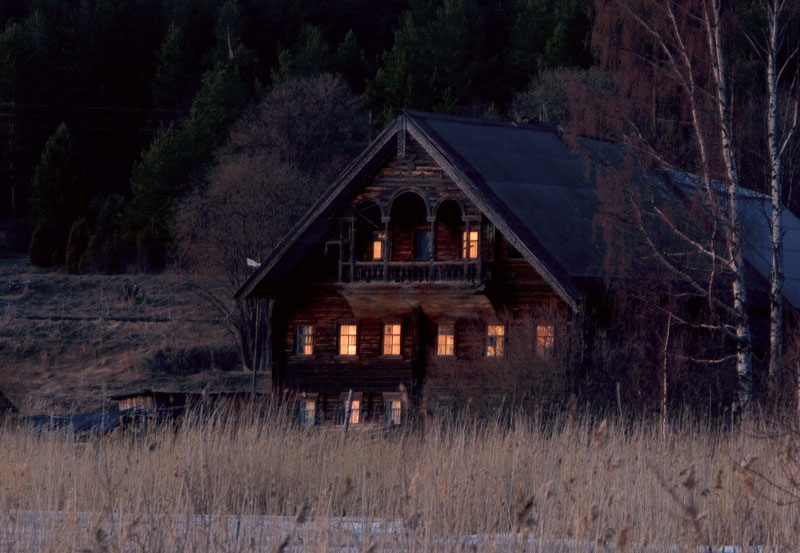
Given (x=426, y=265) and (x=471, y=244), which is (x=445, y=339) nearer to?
(x=426, y=265)

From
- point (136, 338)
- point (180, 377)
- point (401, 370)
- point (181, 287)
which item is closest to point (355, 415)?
point (401, 370)

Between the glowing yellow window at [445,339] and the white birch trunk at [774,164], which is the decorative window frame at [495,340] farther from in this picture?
the white birch trunk at [774,164]

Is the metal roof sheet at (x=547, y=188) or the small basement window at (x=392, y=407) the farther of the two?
the small basement window at (x=392, y=407)

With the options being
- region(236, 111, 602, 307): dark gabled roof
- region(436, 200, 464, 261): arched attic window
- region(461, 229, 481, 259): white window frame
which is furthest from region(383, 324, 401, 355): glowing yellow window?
region(236, 111, 602, 307): dark gabled roof

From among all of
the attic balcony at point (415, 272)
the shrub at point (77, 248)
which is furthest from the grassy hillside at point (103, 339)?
the attic balcony at point (415, 272)

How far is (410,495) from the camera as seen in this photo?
8.19 m

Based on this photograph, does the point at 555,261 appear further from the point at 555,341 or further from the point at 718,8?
the point at 718,8

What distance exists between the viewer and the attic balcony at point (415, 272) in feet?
93.5

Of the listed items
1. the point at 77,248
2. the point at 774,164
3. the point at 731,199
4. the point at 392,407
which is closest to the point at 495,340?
the point at 392,407

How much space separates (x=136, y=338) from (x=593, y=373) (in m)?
31.3

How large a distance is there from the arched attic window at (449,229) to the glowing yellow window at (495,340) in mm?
1966

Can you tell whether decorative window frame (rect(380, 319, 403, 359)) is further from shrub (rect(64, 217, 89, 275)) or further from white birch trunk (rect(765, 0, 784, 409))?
shrub (rect(64, 217, 89, 275))

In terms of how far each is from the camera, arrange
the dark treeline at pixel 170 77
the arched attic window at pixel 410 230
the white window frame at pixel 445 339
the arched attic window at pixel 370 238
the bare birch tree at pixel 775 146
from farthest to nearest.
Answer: the dark treeline at pixel 170 77
the arched attic window at pixel 370 238
the arched attic window at pixel 410 230
the white window frame at pixel 445 339
the bare birch tree at pixel 775 146

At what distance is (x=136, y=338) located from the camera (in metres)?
51.3
